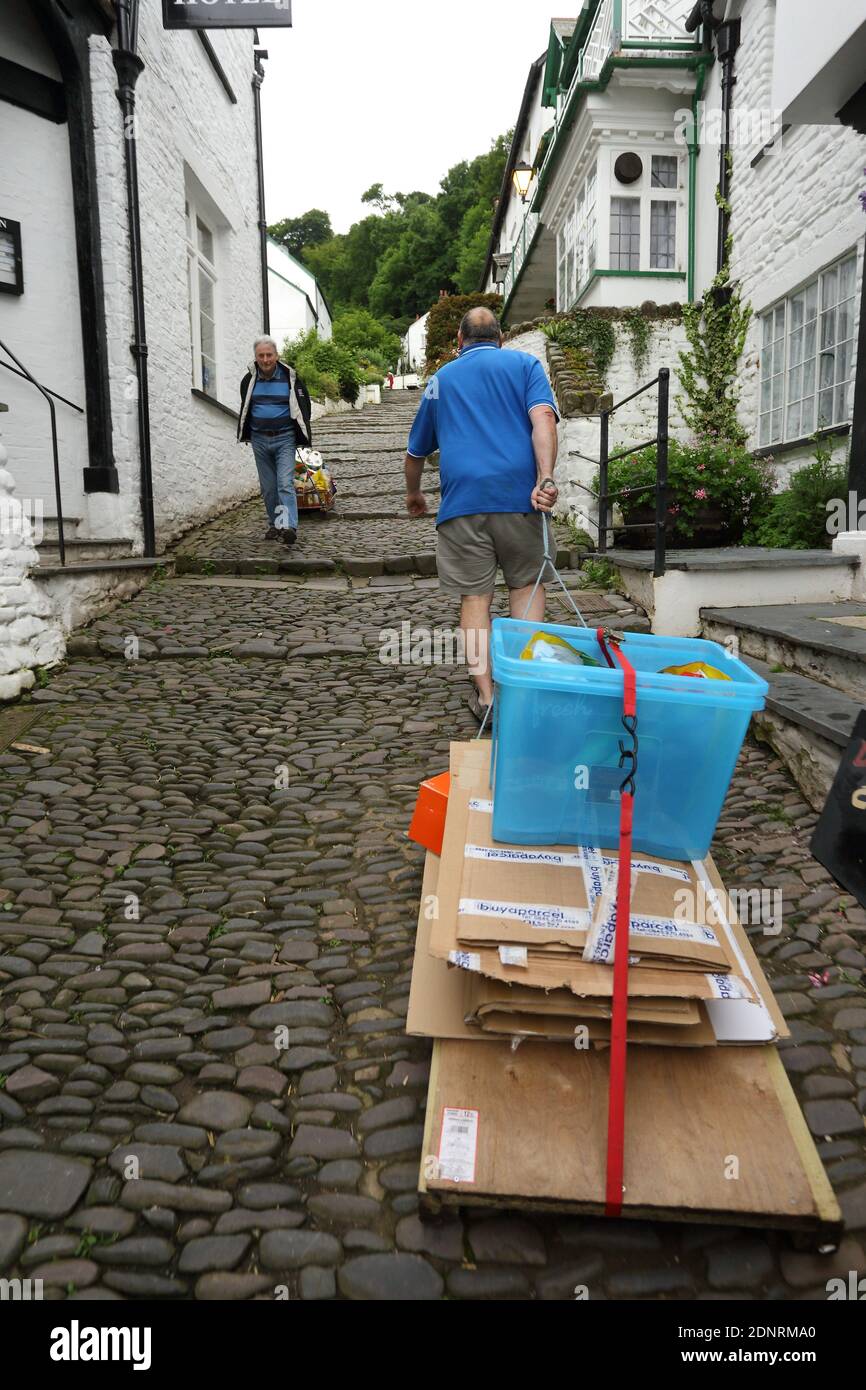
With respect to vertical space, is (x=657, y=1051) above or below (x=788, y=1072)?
above

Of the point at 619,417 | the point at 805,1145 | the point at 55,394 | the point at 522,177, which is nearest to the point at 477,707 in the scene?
the point at 805,1145

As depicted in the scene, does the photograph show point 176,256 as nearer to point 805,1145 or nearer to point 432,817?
point 432,817

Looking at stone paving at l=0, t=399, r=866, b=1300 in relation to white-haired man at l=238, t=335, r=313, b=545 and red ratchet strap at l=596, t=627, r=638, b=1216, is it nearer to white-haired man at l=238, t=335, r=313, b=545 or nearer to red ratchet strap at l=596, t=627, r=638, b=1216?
red ratchet strap at l=596, t=627, r=638, b=1216

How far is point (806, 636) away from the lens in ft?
14.1

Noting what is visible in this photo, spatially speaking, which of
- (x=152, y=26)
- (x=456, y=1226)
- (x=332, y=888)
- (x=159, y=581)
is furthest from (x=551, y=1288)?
(x=152, y=26)

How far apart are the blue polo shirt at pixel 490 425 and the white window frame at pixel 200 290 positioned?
266 inches

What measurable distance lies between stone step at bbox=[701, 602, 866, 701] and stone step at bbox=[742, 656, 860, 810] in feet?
0.24

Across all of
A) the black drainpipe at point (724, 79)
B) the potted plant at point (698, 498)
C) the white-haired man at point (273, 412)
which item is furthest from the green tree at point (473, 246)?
the potted plant at point (698, 498)

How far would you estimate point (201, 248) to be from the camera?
1121 cm

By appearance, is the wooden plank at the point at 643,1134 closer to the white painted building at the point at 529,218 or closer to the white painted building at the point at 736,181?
the white painted building at the point at 736,181

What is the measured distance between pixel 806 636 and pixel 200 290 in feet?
30.8

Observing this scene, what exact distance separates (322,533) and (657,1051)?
27.5 ft

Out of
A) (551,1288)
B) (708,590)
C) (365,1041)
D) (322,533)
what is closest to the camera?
(551,1288)

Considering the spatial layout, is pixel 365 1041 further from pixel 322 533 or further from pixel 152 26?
pixel 152 26
